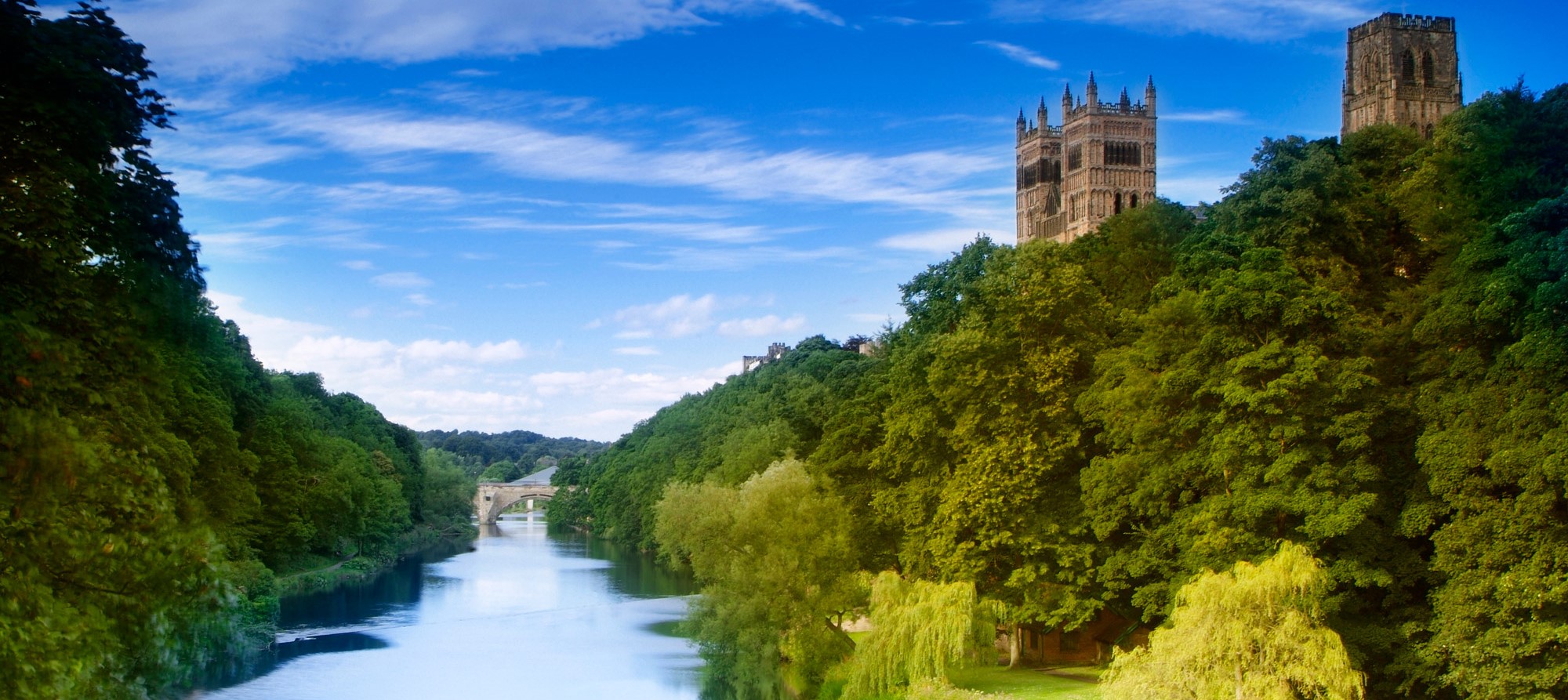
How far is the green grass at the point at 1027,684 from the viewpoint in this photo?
1280 inches

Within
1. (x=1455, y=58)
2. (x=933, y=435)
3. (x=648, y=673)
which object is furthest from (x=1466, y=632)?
(x=1455, y=58)

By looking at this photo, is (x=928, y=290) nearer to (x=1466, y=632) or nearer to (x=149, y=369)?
(x=1466, y=632)

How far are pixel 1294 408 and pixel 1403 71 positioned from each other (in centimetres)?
5414

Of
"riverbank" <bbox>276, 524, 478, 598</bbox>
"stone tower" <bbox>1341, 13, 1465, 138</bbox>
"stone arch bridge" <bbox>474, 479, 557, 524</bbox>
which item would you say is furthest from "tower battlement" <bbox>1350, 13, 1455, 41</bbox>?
"stone arch bridge" <bbox>474, 479, 557, 524</bbox>

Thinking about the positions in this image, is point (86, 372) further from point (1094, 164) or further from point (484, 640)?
point (1094, 164)

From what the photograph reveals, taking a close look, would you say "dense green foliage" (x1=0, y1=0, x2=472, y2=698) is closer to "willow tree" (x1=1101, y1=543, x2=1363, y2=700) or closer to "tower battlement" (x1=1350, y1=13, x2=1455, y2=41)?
"willow tree" (x1=1101, y1=543, x2=1363, y2=700)

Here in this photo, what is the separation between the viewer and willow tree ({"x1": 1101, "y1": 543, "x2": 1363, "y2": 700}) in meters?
26.9

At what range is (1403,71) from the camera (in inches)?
3044

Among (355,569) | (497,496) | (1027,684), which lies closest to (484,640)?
(1027,684)

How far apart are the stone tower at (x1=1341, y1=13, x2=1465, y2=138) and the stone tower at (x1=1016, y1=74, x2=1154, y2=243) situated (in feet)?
156

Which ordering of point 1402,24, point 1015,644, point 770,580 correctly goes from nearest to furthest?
point 1015,644
point 770,580
point 1402,24

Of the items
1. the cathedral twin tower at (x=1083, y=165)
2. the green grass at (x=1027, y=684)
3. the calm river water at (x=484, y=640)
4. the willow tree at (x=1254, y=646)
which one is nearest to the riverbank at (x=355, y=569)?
the calm river water at (x=484, y=640)

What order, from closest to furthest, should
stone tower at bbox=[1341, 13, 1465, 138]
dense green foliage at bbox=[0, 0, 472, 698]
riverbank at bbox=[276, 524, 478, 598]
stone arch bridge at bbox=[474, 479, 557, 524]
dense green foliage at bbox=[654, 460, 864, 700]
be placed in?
1. dense green foliage at bbox=[0, 0, 472, 698]
2. dense green foliage at bbox=[654, 460, 864, 700]
3. riverbank at bbox=[276, 524, 478, 598]
4. stone tower at bbox=[1341, 13, 1465, 138]
5. stone arch bridge at bbox=[474, 479, 557, 524]

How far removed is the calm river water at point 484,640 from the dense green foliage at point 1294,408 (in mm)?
9712
